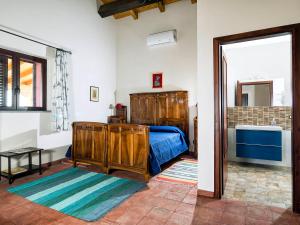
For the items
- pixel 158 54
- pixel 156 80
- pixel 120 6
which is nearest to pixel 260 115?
pixel 156 80

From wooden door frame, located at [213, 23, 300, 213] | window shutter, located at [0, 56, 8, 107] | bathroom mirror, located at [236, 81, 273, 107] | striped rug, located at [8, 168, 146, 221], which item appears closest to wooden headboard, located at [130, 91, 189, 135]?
bathroom mirror, located at [236, 81, 273, 107]

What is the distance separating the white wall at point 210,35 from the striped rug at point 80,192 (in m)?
0.96

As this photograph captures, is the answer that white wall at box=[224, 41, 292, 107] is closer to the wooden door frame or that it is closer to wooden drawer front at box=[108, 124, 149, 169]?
the wooden door frame

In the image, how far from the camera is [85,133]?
3418 millimetres

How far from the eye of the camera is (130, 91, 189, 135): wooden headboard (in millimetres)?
4773

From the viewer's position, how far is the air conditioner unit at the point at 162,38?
4.80 metres

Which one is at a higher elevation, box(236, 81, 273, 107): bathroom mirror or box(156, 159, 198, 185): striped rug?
box(236, 81, 273, 107): bathroom mirror

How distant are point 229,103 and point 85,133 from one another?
117 inches

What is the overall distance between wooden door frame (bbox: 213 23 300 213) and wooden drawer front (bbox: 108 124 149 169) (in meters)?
0.99

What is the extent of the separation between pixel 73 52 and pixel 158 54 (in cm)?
213

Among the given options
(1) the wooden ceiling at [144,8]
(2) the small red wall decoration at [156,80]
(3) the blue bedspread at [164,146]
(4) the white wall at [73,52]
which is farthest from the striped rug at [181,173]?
(1) the wooden ceiling at [144,8]

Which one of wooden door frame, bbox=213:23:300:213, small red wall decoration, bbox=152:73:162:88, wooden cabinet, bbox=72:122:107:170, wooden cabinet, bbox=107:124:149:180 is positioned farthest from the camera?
small red wall decoration, bbox=152:73:162:88

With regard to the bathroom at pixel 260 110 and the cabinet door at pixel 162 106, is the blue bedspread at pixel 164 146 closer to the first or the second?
the cabinet door at pixel 162 106

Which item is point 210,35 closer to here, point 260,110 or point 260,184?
point 260,184
